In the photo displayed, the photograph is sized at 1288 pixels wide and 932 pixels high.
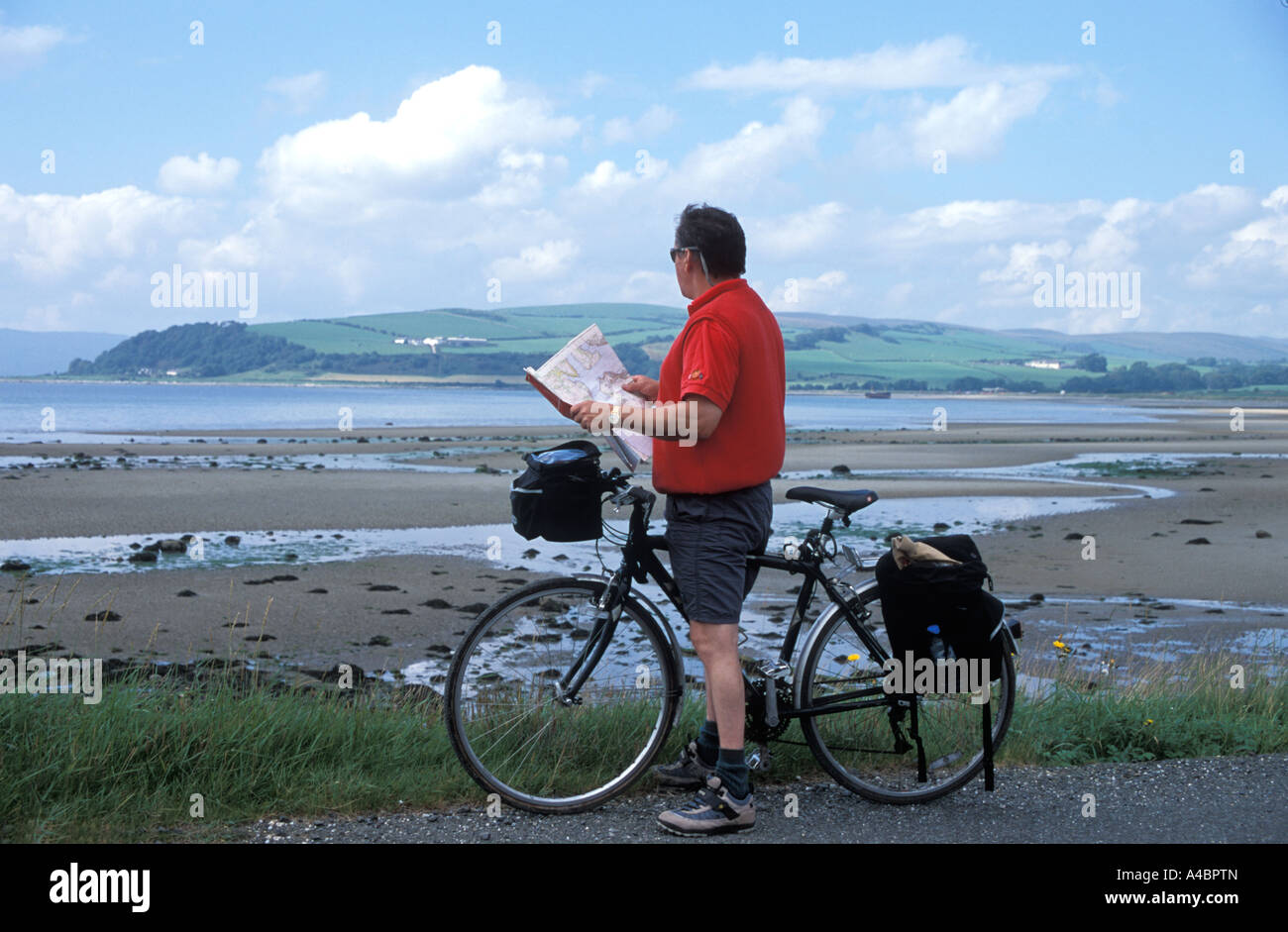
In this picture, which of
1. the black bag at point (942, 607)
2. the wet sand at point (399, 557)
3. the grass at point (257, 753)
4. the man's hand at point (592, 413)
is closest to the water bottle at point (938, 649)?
the black bag at point (942, 607)

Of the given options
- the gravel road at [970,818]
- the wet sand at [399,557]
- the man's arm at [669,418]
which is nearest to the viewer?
the man's arm at [669,418]

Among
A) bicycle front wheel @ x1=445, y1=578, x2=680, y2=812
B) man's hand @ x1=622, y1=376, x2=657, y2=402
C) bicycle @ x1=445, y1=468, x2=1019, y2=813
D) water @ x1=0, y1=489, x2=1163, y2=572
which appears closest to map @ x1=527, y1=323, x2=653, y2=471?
man's hand @ x1=622, y1=376, x2=657, y2=402

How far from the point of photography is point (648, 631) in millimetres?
4723

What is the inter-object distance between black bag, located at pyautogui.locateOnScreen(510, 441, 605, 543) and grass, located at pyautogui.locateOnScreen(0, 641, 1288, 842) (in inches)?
41.0

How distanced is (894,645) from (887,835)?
808 mm

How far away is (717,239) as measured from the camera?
4344 mm

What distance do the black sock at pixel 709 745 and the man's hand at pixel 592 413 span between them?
1.44 m

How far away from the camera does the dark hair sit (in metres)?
4.35

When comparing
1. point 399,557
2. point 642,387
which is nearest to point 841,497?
point 642,387

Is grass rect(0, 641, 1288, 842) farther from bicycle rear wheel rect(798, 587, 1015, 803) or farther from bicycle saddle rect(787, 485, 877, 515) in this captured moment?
bicycle saddle rect(787, 485, 877, 515)

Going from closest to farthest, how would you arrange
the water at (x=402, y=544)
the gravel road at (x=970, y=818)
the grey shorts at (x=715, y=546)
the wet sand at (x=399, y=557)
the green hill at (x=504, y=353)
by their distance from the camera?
the gravel road at (x=970, y=818) → the grey shorts at (x=715, y=546) → the wet sand at (x=399, y=557) → the water at (x=402, y=544) → the green hill at (x=504, y=353)

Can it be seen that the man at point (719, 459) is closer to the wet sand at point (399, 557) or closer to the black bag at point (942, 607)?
the black bag at point (942, 607)

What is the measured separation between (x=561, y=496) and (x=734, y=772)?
1.27 metres

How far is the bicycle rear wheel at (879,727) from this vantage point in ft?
15.9
